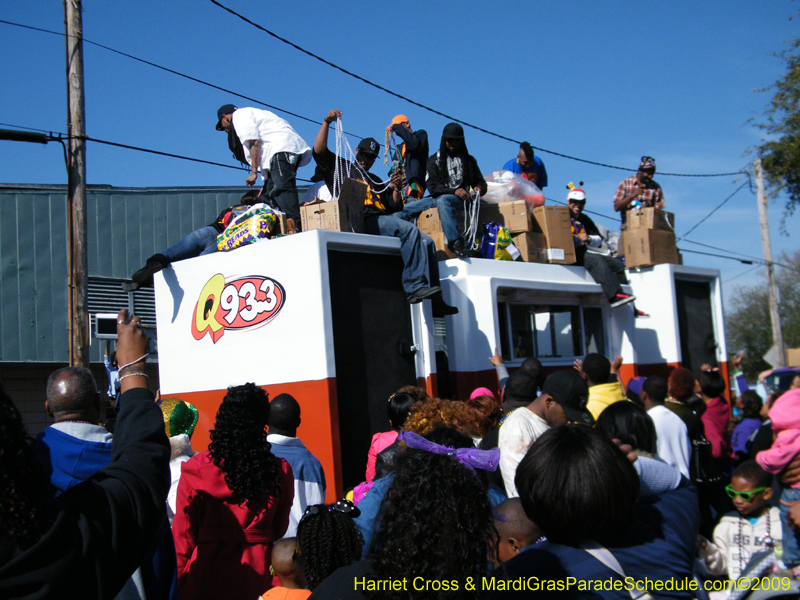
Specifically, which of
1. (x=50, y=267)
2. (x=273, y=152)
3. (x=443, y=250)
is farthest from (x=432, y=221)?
(x=50, y=267)

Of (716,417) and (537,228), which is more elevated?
(537,228)

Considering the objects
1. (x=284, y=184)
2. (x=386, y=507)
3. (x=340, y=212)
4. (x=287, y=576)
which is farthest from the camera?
(x=284, y=184)

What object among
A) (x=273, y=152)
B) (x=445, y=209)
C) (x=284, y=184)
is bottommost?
(x=445, y=209)

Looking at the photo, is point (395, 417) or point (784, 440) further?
point (395, 417)

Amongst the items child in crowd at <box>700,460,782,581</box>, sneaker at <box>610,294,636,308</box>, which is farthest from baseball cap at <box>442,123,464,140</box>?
child in crowd at <box>700,460,782,581</box>

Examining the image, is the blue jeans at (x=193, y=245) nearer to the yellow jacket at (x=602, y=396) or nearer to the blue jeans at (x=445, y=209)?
the blue jeans at (x=445, y=209)

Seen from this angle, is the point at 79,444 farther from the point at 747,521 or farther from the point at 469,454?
the point at 747,521

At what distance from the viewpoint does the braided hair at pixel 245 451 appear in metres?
3.48

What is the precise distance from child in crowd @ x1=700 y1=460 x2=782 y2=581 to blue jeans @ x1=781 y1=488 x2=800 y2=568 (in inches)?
8.0

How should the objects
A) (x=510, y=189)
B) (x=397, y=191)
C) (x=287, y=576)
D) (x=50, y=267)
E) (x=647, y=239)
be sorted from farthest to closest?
(x=50, y=267) < (x=647, y=239) < (x=510, y=189) < (x=397, y=191) < (x=287, y=576)

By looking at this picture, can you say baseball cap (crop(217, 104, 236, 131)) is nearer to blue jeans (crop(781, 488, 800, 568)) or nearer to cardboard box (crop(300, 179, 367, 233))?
cardboard box (crop(300, 179, 367, 233))

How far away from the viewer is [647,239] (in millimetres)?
10125

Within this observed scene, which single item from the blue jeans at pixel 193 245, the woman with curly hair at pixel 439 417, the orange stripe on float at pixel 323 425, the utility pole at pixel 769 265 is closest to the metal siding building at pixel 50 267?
the blue jeans at pixel 193 245

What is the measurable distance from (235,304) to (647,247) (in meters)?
6.25
